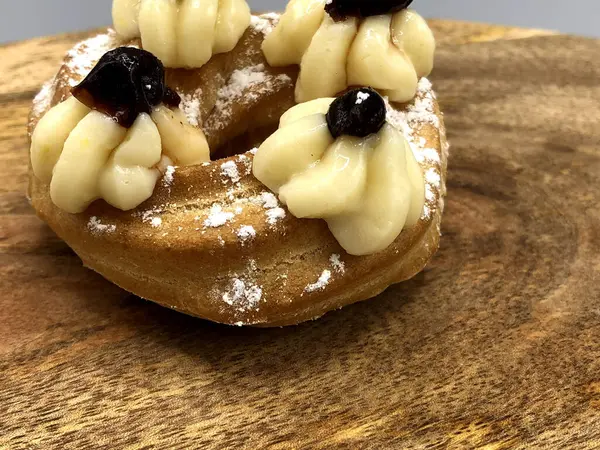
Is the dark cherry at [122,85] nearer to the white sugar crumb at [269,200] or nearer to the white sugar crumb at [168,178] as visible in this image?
the white sugar crumb at [168,178]

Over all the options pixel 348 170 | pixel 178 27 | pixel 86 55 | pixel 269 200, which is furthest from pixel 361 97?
pixel 86 55

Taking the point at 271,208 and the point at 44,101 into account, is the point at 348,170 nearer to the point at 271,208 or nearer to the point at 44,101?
the point at 271,208

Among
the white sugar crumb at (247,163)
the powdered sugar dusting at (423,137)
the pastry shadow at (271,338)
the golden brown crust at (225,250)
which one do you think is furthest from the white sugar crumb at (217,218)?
the powdered sugar dusting at (423,137)

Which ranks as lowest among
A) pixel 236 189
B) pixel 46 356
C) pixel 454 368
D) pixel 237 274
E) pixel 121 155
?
pixel 454 368

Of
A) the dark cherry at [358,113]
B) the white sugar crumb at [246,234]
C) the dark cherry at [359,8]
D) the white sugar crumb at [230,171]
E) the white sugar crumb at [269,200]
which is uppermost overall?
the dark cherry at [359,8]

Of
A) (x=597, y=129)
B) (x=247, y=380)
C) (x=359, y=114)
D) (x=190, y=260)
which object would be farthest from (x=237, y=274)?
(x=597, y=129)

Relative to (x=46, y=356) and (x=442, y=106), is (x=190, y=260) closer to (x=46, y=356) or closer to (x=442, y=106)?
(x=46, y=356)
